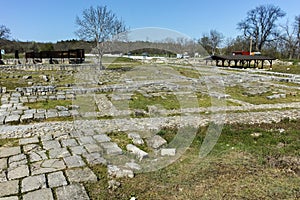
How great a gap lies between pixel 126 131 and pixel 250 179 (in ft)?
10.5

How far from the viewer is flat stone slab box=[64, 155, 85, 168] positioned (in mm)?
4168

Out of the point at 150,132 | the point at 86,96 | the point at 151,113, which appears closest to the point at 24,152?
the point at 150,132

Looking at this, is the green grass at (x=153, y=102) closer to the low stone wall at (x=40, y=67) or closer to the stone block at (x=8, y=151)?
the stone block at (x=8, y=151)

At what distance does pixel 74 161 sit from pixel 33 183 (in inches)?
33.5

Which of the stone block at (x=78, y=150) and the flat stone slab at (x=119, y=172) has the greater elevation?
the stone block at (x=78, y=150)

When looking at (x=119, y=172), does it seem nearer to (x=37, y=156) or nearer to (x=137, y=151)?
(x=137, y=151)

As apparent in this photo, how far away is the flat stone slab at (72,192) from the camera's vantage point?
Answer: 3.22m

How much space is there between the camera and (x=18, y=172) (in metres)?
3.90

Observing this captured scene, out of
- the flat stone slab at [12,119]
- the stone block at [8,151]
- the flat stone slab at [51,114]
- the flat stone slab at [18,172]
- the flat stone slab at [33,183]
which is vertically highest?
the flat stone slab at [51,114]

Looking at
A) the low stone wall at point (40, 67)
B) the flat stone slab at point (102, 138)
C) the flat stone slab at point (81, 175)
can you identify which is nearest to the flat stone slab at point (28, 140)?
the flat stone slab at point (102, 138)

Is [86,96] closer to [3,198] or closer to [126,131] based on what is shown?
[126,131]

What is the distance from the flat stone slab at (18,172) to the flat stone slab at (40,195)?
0.62 metres

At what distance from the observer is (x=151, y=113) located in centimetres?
784

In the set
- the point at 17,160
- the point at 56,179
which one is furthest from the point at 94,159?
the point at 17,160
